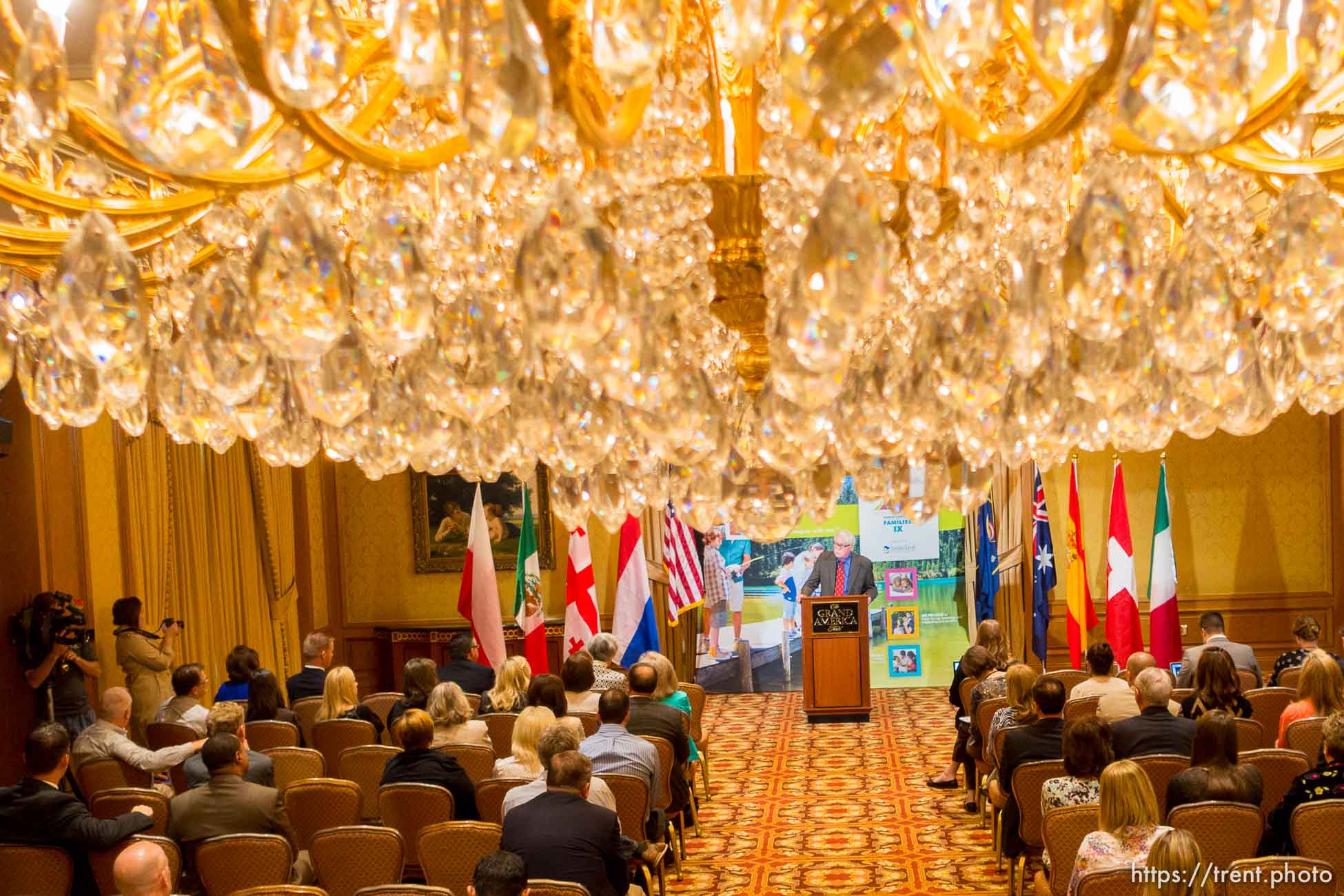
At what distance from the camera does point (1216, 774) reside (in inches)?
196

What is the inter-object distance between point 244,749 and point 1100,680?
488 centimetres

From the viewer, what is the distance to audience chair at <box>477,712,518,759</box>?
7.52 metres

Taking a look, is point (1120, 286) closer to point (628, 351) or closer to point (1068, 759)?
point (628, 351)

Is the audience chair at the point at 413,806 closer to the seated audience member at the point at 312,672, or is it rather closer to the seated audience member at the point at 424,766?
the seated audience member at the point at 424,766

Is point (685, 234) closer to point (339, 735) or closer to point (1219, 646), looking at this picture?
point (339, 735)

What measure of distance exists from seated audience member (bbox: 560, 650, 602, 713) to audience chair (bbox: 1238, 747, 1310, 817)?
12.1ft

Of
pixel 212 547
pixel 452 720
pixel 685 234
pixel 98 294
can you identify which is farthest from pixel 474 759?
pixel 212 547

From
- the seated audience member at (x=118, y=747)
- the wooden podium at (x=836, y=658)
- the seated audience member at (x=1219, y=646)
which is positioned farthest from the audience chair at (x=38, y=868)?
the wooden podium at (x=836, y=658)

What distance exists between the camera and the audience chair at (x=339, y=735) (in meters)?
7.37

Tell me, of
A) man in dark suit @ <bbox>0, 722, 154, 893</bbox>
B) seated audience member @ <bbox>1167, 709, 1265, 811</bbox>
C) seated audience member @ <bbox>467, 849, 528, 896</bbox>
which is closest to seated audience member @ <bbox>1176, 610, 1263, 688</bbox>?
seated audience member @ <bbox>1167, 709, 1265, 811</bbox>

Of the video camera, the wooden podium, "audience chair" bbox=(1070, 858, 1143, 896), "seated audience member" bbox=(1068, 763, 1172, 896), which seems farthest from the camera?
the wooden podium

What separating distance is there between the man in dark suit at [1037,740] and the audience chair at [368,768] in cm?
320

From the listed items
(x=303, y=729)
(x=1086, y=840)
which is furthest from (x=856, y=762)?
(x=1086, y=840)

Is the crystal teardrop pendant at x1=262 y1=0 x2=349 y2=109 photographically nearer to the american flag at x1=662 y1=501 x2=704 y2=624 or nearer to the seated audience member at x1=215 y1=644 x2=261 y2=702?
the seated audience member at x1=215 y1=644 x2=261 y2=702
